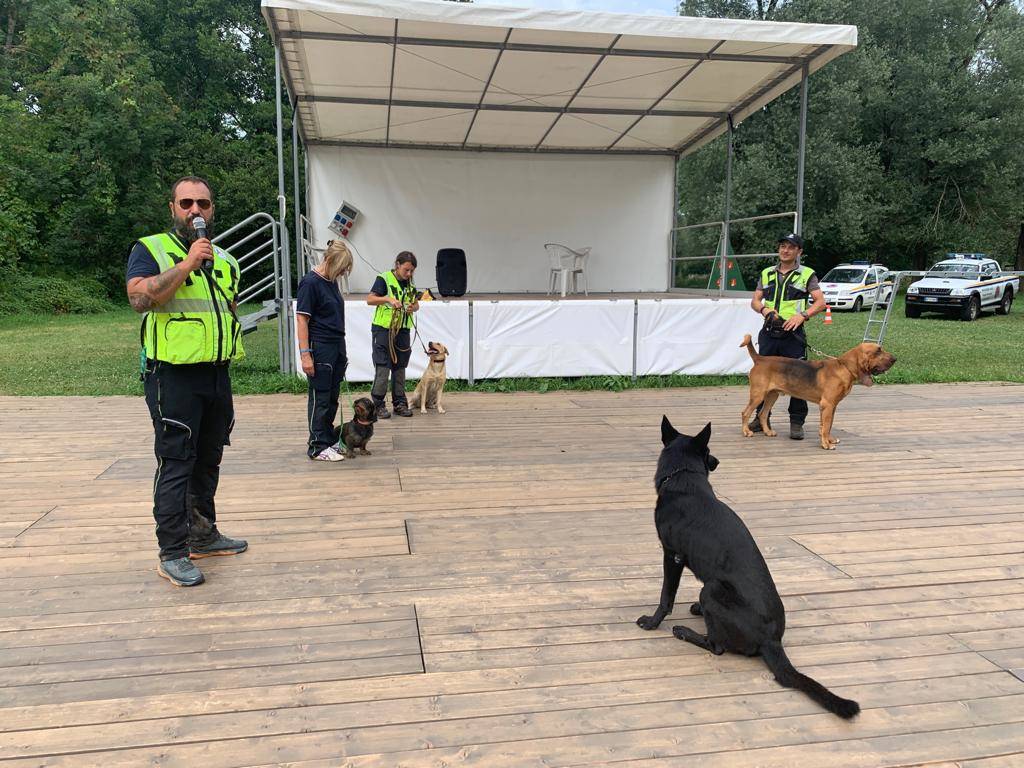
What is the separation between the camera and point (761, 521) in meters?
4.14

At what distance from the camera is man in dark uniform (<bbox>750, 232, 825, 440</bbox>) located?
19.8 feet

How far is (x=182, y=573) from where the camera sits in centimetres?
318

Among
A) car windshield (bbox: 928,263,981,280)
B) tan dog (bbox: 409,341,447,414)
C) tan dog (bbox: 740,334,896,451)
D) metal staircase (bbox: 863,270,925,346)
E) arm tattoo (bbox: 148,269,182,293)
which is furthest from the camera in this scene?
car windshield (bbox: 928,263,981,280)

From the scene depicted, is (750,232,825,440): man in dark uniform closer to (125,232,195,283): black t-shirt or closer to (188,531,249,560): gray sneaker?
(188,531,249,560): gray sneaker

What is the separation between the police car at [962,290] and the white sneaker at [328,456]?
18.0 metres

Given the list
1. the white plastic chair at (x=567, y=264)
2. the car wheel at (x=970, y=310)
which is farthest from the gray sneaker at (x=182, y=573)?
the car wheel at (x=970, y=310)

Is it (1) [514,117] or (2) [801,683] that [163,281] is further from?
(1) [514,117]

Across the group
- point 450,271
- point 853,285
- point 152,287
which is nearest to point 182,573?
point 152,287

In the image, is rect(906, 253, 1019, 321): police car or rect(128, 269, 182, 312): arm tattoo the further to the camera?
rect(906, 253, 1019, 321): police car

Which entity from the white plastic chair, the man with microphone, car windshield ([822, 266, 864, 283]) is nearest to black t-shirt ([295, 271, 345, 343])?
the man with microphone

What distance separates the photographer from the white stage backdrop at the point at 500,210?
496 inches

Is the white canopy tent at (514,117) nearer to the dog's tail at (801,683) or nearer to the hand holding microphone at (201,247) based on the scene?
the hand holding microphone at (201,247)

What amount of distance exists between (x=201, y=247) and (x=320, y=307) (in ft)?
7.32

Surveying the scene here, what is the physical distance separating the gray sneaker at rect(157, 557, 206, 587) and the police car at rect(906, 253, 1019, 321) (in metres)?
19.7
